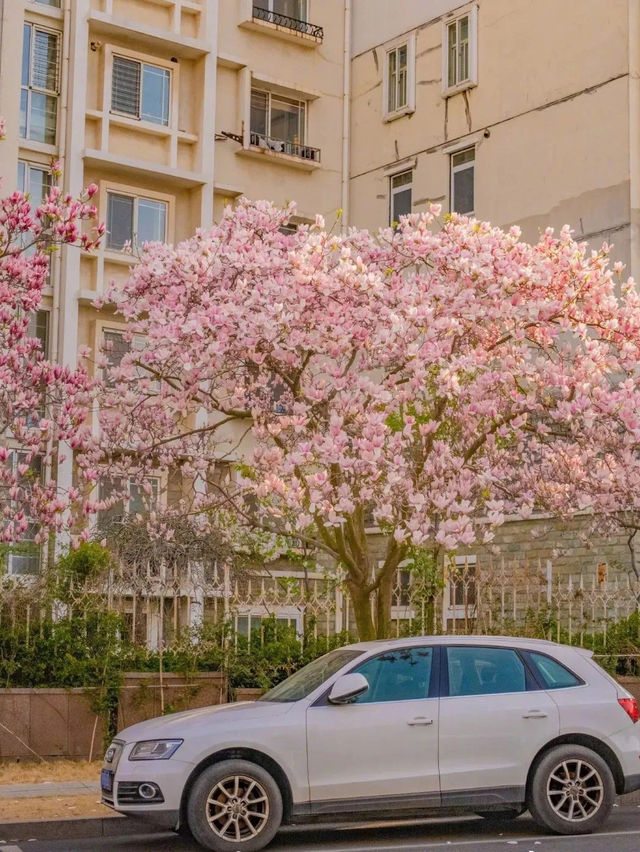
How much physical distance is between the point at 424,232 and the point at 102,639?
225 inches

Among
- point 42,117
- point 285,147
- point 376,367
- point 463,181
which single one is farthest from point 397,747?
point 285,147

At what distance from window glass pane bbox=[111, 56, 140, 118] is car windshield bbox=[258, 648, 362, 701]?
2020cm

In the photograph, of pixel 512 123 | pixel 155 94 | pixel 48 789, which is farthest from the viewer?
pixel 155 94

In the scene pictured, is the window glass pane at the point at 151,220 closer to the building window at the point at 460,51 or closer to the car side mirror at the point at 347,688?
the building window at the point at 460,51

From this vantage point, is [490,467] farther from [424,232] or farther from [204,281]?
[204,281]

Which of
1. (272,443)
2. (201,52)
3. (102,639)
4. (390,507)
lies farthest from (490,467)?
(201,52)

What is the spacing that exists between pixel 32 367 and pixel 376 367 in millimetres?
4090

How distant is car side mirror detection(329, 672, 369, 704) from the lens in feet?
35.9

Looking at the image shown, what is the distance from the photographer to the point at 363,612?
52.0ft

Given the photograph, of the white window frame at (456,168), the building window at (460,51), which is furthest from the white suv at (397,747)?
the building window at (460,51)

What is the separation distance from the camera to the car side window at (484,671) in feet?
37.5

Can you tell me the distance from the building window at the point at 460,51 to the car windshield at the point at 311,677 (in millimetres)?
21601

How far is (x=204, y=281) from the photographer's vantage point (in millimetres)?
15234

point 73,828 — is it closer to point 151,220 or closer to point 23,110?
point 23,110
